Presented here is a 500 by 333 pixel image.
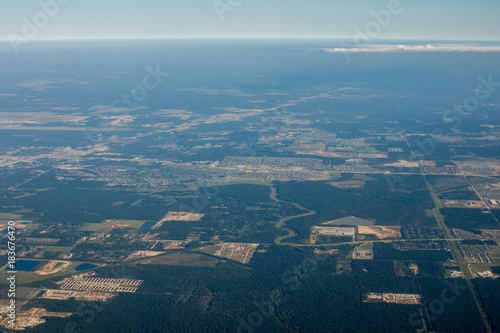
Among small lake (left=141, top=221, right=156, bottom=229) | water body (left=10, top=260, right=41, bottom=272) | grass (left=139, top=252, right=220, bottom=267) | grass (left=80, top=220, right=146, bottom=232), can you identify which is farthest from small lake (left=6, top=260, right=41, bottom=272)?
small lake (left=141, top=221, right=156, bottom=229)

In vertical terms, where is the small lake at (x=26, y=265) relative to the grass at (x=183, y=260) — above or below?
below

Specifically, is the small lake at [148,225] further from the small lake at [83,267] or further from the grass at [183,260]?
the small lake at [83,267]

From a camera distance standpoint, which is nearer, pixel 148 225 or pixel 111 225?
pixel 148 225

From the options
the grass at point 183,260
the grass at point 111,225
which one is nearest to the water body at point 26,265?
the grass at point 111,225

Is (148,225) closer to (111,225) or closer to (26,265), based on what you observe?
(111,225)

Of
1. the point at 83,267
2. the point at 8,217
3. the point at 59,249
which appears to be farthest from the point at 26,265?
the point at 8,217

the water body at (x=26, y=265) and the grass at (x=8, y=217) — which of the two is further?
the grass at (x=8, y=217)

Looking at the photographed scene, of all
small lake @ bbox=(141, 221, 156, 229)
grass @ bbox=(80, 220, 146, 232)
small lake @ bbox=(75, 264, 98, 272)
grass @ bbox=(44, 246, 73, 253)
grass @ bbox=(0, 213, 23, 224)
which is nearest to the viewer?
small lake @ bbox=(75, 264, 98, 272)

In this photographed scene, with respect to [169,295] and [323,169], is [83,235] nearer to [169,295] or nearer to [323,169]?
[169,295]

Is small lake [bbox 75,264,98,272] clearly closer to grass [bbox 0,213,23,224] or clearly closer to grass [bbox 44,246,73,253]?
grass [bbox 44,246,73,253]

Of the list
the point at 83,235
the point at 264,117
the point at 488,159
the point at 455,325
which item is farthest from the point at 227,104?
the point at 455,325

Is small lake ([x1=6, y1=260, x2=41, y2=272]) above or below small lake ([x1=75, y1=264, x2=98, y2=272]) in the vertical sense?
below

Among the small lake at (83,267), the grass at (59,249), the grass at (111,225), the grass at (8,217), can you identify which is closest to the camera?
the small lake at (83,267)
